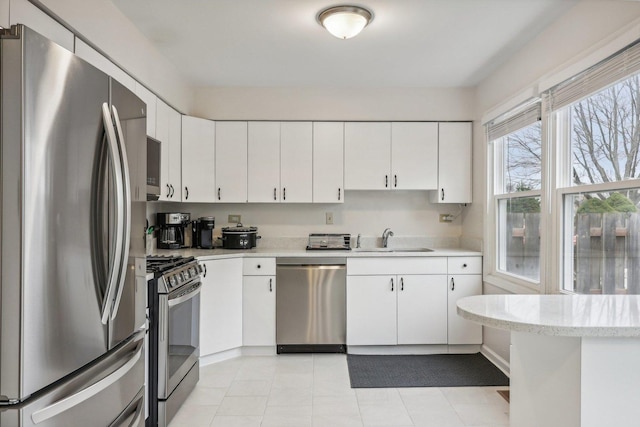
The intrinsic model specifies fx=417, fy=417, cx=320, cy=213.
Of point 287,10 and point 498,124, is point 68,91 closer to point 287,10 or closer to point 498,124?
point 287,10

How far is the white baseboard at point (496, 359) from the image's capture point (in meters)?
3.27

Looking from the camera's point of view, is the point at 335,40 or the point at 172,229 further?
the point at 172,229

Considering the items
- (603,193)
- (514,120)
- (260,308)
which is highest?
(514,120)

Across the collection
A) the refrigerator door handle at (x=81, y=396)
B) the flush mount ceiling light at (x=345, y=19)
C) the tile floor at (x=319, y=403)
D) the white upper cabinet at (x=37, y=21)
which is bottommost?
the tile floor at (x=319, y=403)

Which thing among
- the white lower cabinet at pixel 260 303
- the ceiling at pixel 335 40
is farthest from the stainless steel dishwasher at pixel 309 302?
the ceiling at pixel 335 40

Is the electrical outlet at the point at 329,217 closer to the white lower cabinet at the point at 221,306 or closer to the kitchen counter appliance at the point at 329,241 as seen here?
the kitchen counter appliance at the point at 329,241

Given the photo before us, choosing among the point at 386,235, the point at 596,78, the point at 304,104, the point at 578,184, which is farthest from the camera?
the point at 386,235

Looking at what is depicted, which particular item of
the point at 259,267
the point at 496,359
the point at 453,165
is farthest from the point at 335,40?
the point at 496,359

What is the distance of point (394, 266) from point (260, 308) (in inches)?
49.1

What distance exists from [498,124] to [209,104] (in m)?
2.68

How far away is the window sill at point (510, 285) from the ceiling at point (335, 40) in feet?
5.77

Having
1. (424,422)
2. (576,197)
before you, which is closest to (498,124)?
(576,197)

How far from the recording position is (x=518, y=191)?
129 inches

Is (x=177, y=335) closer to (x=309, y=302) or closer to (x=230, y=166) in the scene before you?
(x=309, y=302)
